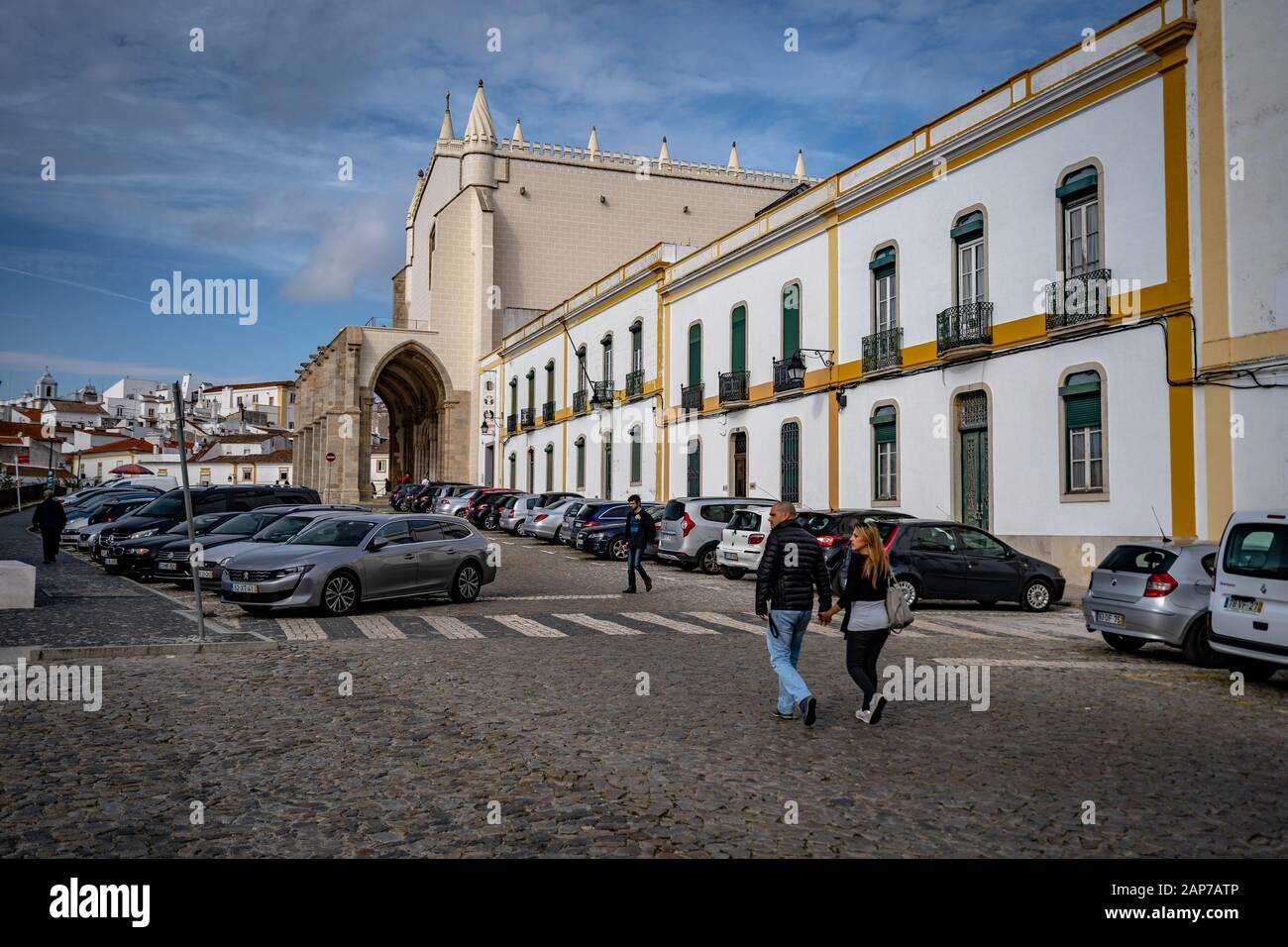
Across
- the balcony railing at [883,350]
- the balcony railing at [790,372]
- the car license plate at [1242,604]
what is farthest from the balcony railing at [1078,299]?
the car license plate at [1242,604]

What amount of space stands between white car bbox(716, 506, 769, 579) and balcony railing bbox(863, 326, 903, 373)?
542cm

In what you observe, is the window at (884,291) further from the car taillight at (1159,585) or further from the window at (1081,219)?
the car taillight at (1159,585)

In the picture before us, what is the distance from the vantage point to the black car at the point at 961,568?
17.9m

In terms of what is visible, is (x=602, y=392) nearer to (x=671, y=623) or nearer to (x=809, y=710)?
(x=671, y=623)

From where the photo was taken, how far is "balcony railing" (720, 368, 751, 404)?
33438 millimetres

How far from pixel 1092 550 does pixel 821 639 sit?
29.3ft

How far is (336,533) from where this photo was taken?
1692cm

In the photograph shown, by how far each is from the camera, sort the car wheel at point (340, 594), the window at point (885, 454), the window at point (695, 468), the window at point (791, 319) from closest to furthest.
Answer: the car wheel at point (340, 594)
the window at point (885, 454)
the window at point (791, 319)
the window at point (695, 468)

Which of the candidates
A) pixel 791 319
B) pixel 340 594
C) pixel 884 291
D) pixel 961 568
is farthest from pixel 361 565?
pixel 791 319

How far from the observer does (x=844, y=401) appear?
28328 millimetres

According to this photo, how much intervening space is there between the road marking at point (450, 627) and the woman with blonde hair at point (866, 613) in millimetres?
6377

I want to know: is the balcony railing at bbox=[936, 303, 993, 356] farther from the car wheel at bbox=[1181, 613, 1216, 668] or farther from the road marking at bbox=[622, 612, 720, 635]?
the car wheel at bbox=[1181, 613, 1216, 668]
